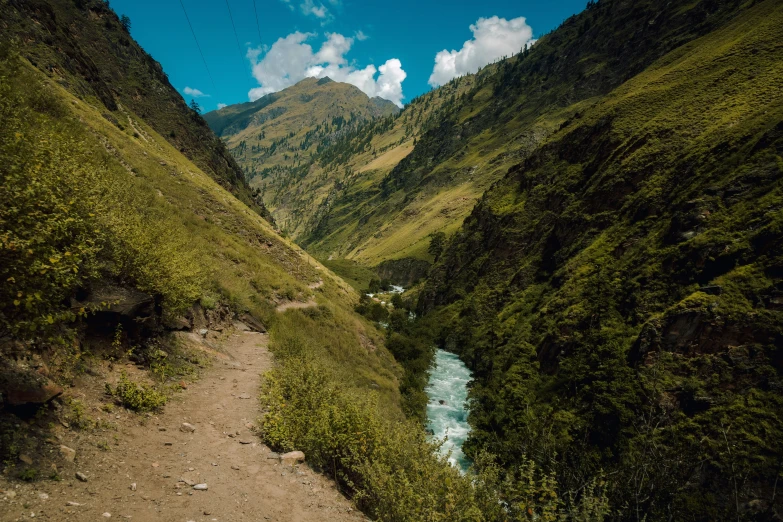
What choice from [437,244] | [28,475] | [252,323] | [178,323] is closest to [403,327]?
[252,323]

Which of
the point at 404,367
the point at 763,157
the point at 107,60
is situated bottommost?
the point at 404,367

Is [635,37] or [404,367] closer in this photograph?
[404,367]

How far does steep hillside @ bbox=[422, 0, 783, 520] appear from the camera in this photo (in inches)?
914

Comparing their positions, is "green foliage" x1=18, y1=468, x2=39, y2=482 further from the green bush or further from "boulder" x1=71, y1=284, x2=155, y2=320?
the green bush

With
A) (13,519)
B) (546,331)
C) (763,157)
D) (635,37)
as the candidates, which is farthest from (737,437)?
(635,37)

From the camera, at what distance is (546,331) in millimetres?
45219

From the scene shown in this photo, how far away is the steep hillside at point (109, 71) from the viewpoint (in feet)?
137

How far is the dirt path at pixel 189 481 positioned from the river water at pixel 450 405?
72.6 feet

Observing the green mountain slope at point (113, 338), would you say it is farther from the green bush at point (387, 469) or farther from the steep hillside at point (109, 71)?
the steep hillside at point (109, 71)

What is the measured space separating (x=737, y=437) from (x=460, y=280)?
60883mm

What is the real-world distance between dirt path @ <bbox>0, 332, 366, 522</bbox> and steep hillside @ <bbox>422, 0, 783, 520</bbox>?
11119 millimetres

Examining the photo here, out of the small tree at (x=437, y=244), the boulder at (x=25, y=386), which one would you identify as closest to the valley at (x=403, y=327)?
the boulder at (x=25, y=386)

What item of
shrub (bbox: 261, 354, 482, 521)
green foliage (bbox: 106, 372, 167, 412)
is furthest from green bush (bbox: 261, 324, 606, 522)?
green foliage (bbox: 106, 372, 167, 412)

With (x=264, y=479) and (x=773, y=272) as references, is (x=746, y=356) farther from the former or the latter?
(x=264, y=479)
